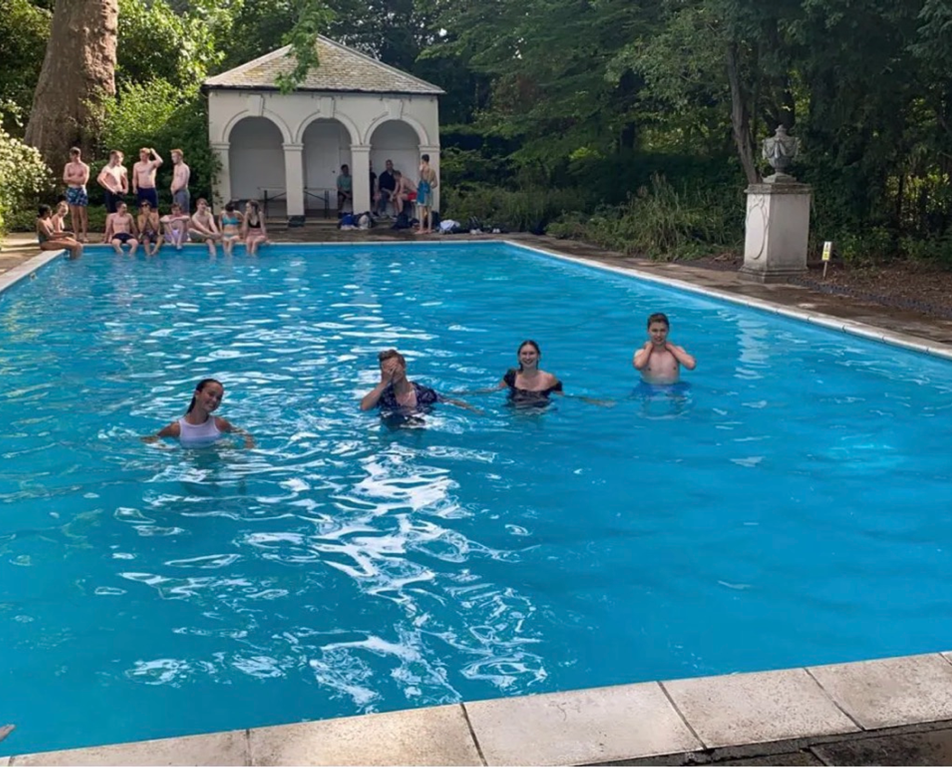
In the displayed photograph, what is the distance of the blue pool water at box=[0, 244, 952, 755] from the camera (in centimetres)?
457

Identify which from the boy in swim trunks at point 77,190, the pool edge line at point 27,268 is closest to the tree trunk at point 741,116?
the pool edge line at point 27,268

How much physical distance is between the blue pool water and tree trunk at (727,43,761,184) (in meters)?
8.22

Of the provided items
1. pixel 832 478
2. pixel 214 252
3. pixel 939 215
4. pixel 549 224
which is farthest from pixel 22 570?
pixel 549 224

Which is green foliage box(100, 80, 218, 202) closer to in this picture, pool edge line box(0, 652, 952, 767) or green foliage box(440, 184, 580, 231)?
green foliage box(440, 184, 580, 231)

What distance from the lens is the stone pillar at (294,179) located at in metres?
27.4

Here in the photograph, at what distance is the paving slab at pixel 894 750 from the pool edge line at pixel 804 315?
806 cm

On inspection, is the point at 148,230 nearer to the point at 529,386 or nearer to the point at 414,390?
the point at 414,390

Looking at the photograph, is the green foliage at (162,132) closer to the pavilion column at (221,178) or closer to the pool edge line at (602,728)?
the pavilion column at (221,178)

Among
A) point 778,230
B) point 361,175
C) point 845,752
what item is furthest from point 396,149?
point 845,752

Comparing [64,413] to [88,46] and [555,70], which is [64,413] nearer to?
[555,70]

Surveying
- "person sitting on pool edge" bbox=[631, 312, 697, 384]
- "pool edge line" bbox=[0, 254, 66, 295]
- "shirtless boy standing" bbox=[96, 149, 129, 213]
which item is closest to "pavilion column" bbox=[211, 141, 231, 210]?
"shirtless boy standing" bbox=[96, 149, 129, 213]

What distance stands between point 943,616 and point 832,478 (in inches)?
91.7

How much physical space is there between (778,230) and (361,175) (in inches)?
571

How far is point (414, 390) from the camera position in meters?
8.84
